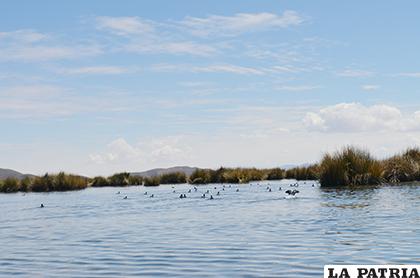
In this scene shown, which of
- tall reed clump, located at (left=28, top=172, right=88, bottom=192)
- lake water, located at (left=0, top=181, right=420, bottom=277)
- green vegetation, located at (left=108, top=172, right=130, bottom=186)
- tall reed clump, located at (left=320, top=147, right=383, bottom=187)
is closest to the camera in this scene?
lake water, located at (left=0, top=181, right=420, bottom=277)

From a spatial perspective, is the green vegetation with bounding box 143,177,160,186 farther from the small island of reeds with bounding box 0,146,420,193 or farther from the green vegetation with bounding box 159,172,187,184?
the green vegetation with bounding box 159,172,187,184

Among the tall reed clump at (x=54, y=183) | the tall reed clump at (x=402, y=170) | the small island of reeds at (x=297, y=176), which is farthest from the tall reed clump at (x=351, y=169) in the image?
the tall reed clump at (x=54, y=183)

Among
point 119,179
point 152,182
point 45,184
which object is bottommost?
point 45,184

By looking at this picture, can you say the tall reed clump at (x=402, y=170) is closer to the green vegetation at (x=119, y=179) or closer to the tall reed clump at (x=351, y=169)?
the tall reed clump at (x=351, y=169)

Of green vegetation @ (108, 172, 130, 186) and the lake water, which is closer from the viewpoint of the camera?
the lake water

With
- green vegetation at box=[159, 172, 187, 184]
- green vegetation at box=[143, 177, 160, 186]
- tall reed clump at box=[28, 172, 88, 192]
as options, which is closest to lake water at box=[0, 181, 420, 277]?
tall reed clump at box=[28, 172, 88, 192]

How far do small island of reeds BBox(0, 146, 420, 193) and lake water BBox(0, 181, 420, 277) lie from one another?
11067mm

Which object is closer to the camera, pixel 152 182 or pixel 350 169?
pixel 350 169

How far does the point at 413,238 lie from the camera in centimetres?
1446

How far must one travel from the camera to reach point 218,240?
15914 mm

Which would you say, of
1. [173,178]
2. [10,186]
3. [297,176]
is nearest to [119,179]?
[173,178]

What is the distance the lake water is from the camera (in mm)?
12305

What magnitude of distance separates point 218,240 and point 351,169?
23.9 m

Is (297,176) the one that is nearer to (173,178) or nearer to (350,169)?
(173,178)
